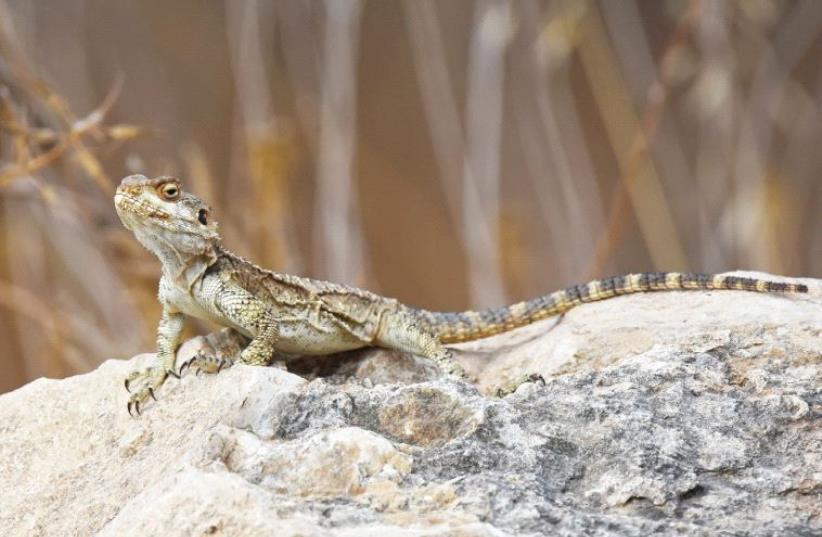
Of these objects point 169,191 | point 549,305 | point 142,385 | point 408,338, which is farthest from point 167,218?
point 549,305

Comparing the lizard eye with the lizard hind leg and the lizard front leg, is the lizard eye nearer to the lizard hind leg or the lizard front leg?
the lizard front leg

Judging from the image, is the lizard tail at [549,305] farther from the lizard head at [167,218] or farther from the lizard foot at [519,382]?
the lizard head at [167,218]

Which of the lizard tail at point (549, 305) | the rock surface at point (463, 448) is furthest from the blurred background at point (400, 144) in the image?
the rock surface at point (463, 448)

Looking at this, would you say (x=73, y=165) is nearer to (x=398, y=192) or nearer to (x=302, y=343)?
(x=302, y=343)

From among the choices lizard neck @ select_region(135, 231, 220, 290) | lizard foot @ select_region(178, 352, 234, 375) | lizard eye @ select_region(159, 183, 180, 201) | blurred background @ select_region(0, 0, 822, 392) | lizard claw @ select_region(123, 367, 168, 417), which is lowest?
lizard claw @ select_region(123, 367, 168, 417)

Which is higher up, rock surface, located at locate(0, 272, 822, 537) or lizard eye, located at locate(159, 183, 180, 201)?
lizard eye, located at locate(159, 183, 180, 201)

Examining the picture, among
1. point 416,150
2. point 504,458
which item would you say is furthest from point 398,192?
point 504,458

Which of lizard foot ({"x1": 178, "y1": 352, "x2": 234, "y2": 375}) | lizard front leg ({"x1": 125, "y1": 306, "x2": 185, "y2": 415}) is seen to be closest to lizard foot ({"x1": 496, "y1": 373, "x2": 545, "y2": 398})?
lizard foot ({"x1": 178, "y1": 352, "x2": 234, "y2": 375})

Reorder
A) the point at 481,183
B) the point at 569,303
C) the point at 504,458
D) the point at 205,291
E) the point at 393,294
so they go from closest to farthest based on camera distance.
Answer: the point at 504,458
the point at 205,291
the point at 569,303
the point at 481,183
the point at 393,294
